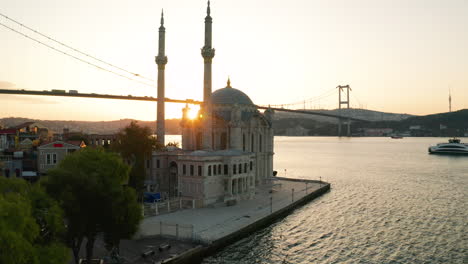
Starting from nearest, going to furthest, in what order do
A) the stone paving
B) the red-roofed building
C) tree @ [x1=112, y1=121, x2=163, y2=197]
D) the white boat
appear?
1. the stone paving
2. tree @ [x1=112, y1=121, x2=163, y2=197]
3. the red-roofed building
4. the white boat

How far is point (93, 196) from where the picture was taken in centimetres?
1609

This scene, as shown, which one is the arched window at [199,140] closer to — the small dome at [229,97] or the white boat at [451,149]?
the small dome at [229,97]

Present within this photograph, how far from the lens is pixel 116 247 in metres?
18.0

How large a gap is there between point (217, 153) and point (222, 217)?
7219 mm

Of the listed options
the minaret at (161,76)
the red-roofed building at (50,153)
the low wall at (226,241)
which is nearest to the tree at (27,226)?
the low wall at (226,241)

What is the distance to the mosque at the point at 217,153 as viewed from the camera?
32781 millimetres

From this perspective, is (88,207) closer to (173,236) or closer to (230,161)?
(173,236)

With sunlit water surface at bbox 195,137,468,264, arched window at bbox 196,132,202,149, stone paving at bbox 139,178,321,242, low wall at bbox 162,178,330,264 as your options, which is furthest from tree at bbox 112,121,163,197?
sunlit water surface at bbox 195,137,468,264

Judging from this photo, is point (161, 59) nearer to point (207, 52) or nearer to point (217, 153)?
point (207, 52)

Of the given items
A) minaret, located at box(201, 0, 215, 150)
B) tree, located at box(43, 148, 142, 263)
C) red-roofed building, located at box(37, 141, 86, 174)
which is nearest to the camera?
tree, located at box(43, 148, 142, 263)

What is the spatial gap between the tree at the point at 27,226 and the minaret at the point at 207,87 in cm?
2625

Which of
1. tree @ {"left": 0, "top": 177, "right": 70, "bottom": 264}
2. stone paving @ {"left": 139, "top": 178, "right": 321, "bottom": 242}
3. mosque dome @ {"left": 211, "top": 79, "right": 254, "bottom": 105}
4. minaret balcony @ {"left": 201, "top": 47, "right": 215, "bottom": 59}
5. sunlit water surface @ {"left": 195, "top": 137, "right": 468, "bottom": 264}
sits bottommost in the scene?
sunlit water surface @ {"left": 195, "top": 137, "right": 468, "bottom": 264}

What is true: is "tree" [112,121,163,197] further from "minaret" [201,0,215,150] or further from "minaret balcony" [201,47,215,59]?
"minaret balcony" [201,47,215,59]

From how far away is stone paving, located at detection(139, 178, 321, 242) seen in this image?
2442 centimetres
